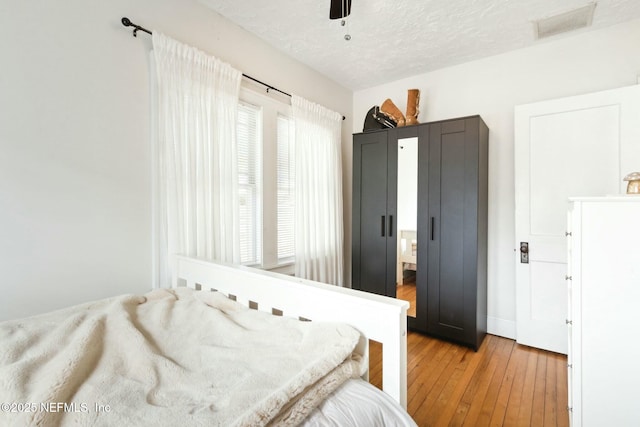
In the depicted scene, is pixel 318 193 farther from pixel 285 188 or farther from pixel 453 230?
pixel 453 230

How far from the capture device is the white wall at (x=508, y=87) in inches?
89.3

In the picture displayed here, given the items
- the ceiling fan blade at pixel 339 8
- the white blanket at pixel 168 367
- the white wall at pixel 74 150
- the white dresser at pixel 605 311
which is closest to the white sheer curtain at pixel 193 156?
the white wall at pixel 74 150

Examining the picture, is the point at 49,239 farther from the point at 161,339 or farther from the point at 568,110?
the point at 568,110

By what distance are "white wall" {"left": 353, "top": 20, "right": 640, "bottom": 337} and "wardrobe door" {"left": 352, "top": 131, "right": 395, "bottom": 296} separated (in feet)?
2.38

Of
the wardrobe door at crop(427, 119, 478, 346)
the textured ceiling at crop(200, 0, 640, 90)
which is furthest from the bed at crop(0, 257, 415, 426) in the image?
the textured ceiling at crop(200, 0, 640, 90)

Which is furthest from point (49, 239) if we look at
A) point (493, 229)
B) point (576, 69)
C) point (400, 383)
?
point (576, 69)

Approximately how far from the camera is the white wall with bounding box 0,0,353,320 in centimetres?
132

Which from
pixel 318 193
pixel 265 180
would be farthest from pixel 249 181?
pixel 318 193

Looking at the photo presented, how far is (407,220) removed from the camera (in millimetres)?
2752

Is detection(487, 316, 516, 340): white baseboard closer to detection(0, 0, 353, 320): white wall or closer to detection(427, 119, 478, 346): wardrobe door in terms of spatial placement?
detection(427, 119, 478, 346): wardrobe door

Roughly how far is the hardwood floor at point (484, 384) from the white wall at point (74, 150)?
1.80 metres

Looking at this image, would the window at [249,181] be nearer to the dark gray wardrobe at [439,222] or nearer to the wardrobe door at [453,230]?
the dark gray wardrobe at [439,222]

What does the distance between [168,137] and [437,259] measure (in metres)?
2.32

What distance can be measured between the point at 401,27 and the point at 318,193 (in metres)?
1.56
